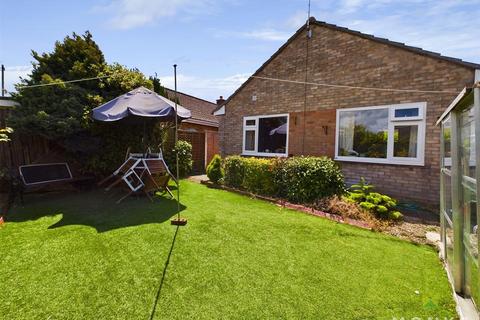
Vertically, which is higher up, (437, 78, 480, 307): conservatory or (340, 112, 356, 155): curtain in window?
(340, 112, 356, 155): curtain in window

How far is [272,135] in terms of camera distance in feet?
33.4

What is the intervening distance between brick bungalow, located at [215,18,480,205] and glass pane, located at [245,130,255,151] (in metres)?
0.04

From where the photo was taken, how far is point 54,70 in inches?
310

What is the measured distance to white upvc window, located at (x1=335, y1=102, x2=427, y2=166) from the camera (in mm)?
6816

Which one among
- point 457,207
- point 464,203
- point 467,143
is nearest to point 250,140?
point 457,207

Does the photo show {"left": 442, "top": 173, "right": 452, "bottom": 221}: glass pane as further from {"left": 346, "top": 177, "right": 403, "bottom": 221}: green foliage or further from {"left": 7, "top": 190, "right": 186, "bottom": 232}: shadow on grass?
{"left": 7, "top": 190, "right": 186, "bottom": 232}: shadow on grass

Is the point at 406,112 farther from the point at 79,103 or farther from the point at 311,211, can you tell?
the point at 79,103

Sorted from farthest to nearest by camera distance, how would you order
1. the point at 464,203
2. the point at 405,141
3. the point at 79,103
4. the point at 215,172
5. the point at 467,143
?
the point at 215,172, the point at 79,103, the point at 405,141, the point at 464,203, the point at 467,143

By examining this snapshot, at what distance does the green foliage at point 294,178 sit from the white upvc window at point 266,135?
2.02m

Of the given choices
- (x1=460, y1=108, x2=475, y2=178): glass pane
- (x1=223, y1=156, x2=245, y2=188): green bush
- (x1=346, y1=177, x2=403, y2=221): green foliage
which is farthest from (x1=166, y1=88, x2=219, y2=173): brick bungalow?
(x1=460, y1=108, x2=475, y2=178): glass pane

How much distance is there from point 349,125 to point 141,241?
6.82 metres

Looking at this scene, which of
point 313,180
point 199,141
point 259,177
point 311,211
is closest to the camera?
point 311,211

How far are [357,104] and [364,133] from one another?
0.91 m

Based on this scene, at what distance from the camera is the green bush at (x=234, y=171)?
860 centimetres
